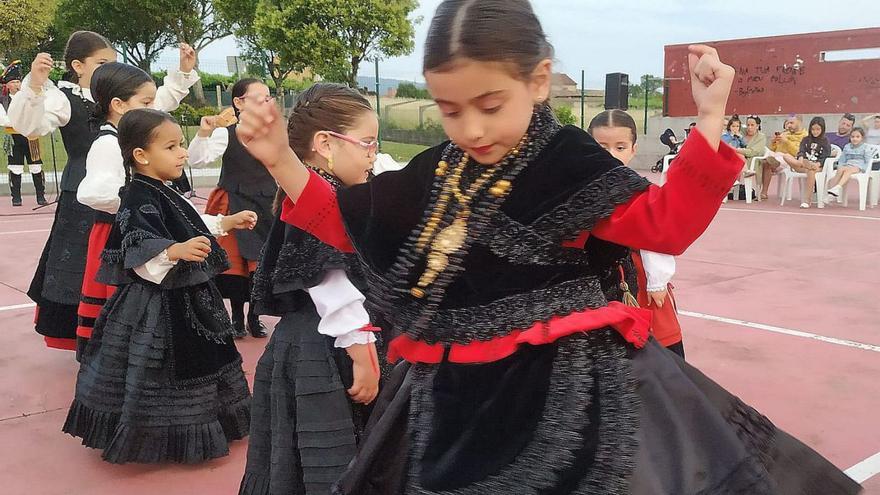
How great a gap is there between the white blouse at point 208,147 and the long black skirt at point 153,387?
1436 millimetres

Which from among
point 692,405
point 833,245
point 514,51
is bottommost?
point 833,245

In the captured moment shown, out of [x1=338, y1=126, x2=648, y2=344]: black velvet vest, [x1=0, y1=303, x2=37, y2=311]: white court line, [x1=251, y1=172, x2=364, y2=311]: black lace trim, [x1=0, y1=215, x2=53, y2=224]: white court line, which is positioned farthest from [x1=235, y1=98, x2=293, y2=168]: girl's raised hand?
[x1=0, y1=215, x2=53, y2=224]: white court line

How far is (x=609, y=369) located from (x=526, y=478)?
0.85 ft

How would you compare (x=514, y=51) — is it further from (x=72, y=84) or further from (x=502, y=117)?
(x=72, y=84)

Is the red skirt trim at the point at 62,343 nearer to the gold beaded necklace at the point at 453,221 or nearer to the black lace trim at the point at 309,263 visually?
the black lace trim at the point at 309,263

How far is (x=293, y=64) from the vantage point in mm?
23469

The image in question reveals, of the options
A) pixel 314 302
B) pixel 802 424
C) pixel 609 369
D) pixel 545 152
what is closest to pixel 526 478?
pixel 609 369

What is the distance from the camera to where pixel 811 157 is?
471 inches

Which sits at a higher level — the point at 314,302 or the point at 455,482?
the point at 314,302

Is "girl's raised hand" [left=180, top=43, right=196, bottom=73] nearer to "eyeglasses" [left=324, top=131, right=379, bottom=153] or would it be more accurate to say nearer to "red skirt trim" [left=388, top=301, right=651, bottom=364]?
"eyeglasses" [left=324, top=131, right=379, bottom=153]

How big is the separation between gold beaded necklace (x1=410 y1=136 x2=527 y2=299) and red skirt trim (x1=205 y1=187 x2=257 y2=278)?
11.1 ft

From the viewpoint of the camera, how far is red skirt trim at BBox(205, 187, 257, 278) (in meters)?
4.90

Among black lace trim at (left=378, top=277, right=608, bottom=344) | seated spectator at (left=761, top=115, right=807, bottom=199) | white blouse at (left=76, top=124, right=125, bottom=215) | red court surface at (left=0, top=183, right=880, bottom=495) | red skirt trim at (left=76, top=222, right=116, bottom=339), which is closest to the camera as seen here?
black lace trim at (left=378, top=277, right=608, bottom=344)

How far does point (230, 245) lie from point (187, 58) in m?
1.15
